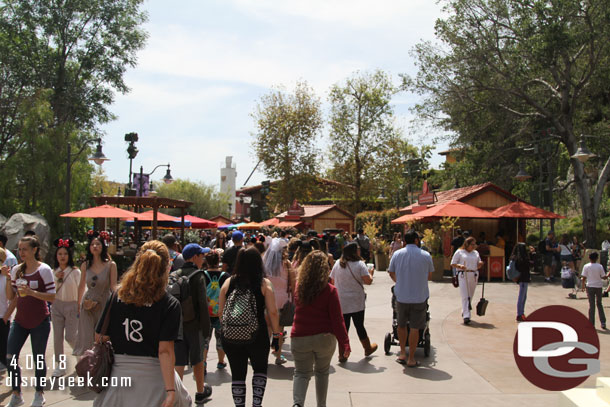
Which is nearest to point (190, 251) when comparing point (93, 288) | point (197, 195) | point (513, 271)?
point (93, 288)

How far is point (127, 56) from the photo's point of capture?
3375 centimetres

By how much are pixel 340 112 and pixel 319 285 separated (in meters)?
35.8

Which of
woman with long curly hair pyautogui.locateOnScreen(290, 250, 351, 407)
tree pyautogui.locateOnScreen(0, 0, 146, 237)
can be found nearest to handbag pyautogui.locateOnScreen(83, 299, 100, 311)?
woman with long curly hair pyautogui.locateOnScreen(290, 250, 351, 407)

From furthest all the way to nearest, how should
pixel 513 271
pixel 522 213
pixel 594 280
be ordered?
1. pixel 522 213
2. pixel 513 271
3. pixel 594 280

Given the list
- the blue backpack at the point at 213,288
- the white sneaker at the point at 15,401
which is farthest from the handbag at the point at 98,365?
the blue backpack at the point at 213,288

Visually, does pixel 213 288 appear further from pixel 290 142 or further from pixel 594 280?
pixel 290 142

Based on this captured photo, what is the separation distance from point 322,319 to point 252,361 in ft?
2.49

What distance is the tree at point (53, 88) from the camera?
27.7 metres

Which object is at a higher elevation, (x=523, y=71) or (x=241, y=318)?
(x=523, y=71)

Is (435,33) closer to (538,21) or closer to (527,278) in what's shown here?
(538,21)

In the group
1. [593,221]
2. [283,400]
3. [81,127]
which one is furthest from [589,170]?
[283,400]

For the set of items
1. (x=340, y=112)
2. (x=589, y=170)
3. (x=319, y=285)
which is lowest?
(x=319, y=285)

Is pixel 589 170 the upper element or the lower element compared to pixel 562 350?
upper

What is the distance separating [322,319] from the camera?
541 cm
